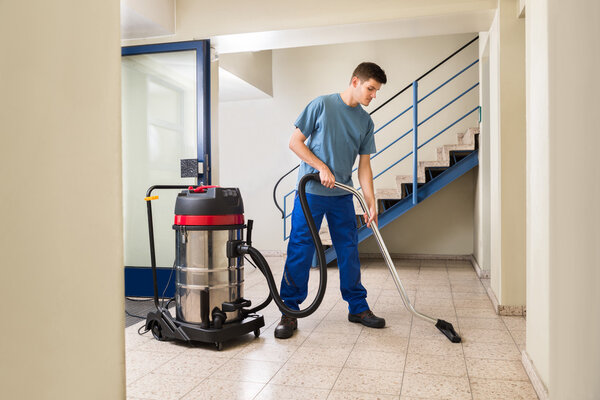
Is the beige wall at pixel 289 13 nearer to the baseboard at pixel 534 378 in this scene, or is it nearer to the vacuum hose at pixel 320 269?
the vacuum hose at pixel 320 269

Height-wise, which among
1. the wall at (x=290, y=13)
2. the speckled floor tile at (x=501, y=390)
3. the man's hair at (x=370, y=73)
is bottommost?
the speckled floor tile at (x=501, y=390)

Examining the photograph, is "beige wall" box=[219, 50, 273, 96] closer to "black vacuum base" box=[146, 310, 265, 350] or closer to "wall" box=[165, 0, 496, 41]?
"wall" box=[165, 0, 496, 41]

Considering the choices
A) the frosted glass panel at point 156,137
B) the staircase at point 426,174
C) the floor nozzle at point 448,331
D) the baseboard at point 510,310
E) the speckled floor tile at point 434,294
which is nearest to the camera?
the floor nozzle at point 448,331

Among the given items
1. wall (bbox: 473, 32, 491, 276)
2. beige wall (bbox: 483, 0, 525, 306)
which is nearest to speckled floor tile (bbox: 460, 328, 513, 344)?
beige wall (bbox: 483, 0, 525, 306)

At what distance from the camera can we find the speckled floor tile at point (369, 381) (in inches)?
74.9

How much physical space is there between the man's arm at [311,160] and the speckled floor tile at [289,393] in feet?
3.50

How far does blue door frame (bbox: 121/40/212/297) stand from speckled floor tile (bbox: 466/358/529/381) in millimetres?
2368

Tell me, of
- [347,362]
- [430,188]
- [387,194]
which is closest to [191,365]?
[347,362]

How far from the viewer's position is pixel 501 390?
74.2 inches

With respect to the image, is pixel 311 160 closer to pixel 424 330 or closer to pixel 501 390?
pixel 424 330

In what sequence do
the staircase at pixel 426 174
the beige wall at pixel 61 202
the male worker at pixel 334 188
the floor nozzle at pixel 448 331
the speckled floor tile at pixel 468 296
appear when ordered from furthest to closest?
1. the staircase at pixel 426 174
2. the speckled floor tile at pixel 468 296
3. the male worker at pixel 334 188
4. the floor nozzle at pixel 448 331
5. the beige wall at pixel 61 202

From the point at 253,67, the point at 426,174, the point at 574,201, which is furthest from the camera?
the point at 253,67

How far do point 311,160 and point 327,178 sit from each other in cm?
20

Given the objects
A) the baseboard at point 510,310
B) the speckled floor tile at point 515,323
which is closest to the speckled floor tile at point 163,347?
the speckled floor tile at point 515,323
